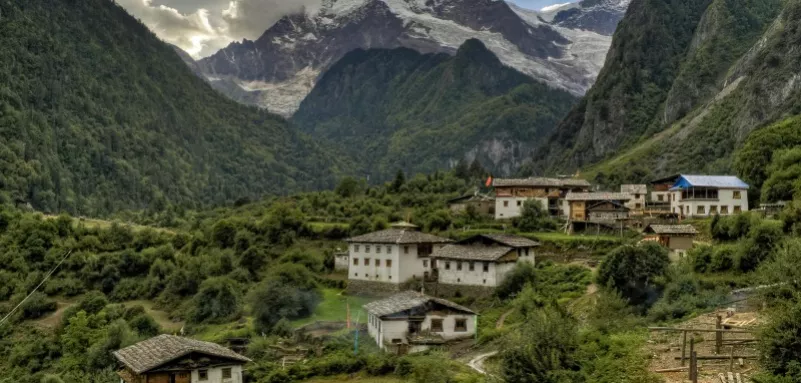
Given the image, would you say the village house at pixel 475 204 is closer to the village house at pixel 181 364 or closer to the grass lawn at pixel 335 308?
the grass lawn at pixel 335 308

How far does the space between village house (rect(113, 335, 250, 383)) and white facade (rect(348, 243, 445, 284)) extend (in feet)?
80.3

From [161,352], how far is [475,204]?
172 ft

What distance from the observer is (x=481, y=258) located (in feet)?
197

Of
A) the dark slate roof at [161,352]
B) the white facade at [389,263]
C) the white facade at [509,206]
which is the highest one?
the white facade at [509,206]

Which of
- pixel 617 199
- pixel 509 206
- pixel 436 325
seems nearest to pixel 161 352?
pixel 436 325

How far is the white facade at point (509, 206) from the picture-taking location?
269 feet

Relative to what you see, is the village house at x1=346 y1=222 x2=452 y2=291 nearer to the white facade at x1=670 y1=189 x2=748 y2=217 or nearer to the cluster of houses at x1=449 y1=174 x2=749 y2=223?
the cluster of houses at x1=449 y1=174 x2=749 y2=223

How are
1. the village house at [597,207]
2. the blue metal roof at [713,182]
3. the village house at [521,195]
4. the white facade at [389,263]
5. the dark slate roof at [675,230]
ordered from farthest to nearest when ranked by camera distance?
the village house at [521,195]
the village house at [597,207]
the blue metal roof at [713,182]
the white facade at [389,263]
the dark slate roof at [675,230]

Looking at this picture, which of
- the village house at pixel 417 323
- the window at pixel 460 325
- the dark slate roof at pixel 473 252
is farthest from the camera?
the dark slate roof at pixel 473 252

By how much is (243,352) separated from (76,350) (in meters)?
18.2

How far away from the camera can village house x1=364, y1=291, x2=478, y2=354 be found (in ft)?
154

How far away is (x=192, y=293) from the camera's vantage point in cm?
7575

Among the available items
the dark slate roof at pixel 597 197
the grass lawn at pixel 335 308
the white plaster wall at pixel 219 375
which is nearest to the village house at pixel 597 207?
the dark slate roof at pixel 597 197

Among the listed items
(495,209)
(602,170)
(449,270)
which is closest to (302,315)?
(449,270)
